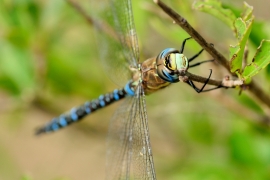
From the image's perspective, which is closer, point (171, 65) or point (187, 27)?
point (187, 27)

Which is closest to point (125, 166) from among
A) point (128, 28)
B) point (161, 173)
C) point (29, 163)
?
point (128, 28)

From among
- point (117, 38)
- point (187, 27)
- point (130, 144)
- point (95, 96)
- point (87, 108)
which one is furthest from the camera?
point (95, 96)

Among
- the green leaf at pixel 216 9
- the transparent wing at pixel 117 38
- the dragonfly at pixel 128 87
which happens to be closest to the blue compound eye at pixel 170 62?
the dragonfly at pixel 128 87

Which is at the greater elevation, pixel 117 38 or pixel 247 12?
pixel 117 38

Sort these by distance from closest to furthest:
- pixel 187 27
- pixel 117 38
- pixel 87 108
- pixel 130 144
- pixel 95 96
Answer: pixel 187 27 → pixel 130 144 → pixel 117 38 → pixel 87 108 → pixel 95 96

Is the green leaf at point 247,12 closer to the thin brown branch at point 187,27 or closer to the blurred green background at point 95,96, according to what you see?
the thin brown branch at point 187,27

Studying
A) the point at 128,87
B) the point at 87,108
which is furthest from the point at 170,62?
the point at 87,108

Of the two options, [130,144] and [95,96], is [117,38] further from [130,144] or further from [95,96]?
[95,96]

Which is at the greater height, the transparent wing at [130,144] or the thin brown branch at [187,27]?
the transparent wing at [130,144]
